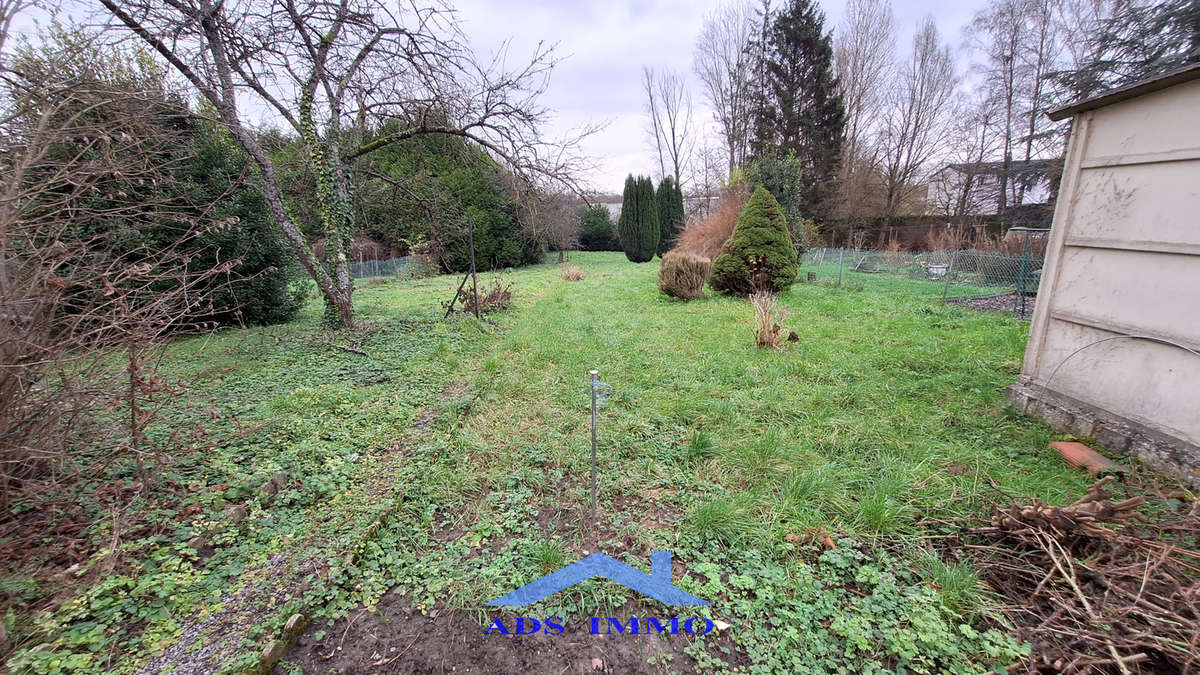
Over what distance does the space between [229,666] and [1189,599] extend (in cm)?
334

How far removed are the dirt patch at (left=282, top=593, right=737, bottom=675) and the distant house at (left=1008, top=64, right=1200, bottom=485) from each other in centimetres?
315

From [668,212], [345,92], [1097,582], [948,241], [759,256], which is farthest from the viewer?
[668,212]

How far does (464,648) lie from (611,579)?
642mm

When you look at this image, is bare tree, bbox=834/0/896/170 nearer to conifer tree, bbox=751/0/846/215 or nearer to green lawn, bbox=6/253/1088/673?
conifer tree, bbox=751/0/846/215

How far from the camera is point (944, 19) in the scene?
17.9m

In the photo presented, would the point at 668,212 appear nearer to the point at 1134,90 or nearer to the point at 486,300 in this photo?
the point at 486,300

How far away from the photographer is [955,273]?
35.8 ft

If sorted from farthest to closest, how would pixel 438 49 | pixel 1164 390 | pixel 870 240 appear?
pixel 870 240 < pixel 438 49 < pixel 1164 390

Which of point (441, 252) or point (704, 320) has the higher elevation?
point (441, 252)

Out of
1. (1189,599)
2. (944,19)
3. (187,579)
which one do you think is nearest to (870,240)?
(944,19)

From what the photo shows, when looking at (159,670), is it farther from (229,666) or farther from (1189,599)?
(1189,599)

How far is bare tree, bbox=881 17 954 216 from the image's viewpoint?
1842 cm

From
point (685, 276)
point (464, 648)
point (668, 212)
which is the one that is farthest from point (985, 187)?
point (464, 648)

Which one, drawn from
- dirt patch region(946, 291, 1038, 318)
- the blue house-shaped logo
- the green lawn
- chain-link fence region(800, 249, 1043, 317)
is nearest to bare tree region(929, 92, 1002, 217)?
chain-link fence region(800, 249, 1043, 317)
